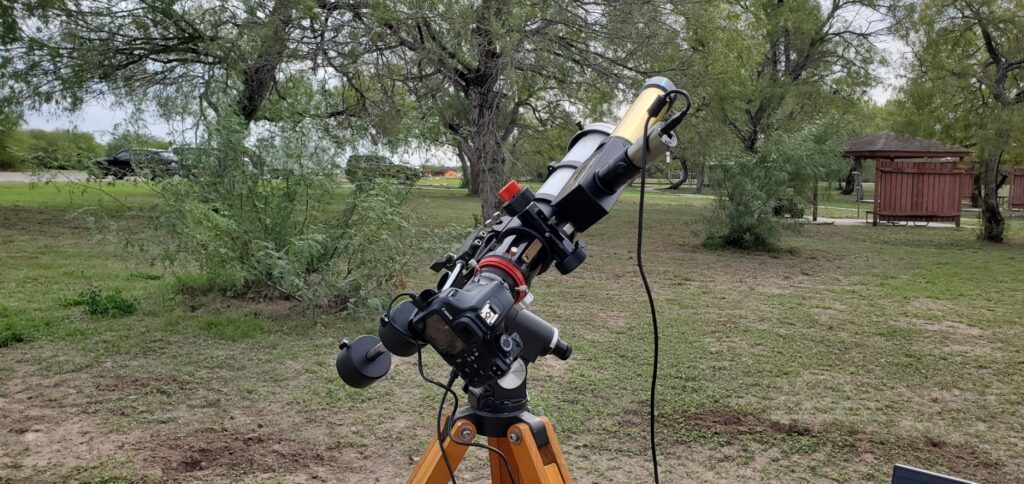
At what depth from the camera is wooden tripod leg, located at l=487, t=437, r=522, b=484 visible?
2.09 metres

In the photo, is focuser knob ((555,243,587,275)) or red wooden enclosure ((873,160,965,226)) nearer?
focuser knob ((555,243,587,275))

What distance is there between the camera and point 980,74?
13.8m

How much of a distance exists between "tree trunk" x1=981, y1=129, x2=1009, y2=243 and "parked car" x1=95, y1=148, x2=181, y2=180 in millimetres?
13025

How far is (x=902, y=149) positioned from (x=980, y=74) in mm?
10649

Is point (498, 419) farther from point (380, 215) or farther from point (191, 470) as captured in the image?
point (380, 215)

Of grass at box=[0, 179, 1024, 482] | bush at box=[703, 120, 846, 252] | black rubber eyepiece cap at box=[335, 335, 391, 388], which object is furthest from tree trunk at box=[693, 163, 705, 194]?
black rubber eyepiece cap at box=[335, 335, 391, 388]

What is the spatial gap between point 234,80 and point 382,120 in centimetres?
323

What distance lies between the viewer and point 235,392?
4.86m

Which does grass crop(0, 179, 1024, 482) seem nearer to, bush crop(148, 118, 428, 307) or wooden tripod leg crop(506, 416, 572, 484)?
bush crop(148, 118, 428, 307)

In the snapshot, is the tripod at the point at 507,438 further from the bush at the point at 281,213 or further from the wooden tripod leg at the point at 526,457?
the bush at the point at 281,213

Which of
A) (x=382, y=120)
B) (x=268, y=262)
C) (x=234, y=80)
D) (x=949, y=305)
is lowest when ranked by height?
(x=949, y=305)

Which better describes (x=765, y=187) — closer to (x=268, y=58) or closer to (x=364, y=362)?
(x=268, y=58)

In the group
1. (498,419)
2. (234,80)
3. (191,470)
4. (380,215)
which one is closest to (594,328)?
(380,215)

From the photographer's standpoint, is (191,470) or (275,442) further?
(275,442)
